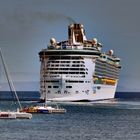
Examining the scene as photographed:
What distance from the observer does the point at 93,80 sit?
169375 mm

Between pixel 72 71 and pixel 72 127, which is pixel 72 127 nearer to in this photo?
pixel 72 127

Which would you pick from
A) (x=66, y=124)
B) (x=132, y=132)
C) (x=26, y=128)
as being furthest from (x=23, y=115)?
(x=132, y=132)

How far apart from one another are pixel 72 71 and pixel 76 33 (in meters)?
24.2

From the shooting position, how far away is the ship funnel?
182 meters

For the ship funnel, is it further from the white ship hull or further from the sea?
the sea

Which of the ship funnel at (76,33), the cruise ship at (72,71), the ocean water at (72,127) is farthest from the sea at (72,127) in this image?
the ship funnel at (76,33)

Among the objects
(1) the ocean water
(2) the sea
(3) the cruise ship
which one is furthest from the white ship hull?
(1) the ocean water

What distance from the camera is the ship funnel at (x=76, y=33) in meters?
182

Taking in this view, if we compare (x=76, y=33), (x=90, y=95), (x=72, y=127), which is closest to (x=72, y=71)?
(x=90, y=95)

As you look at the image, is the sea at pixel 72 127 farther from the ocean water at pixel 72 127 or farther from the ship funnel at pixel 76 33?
the ship funnel at pixel 76 33

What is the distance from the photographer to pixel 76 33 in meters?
186

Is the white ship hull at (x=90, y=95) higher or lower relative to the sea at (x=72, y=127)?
higher

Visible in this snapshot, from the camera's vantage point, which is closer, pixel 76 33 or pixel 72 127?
pixel 72 127

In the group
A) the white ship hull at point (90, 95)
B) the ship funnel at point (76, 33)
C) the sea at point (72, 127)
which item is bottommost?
the sea at point (72, 127)
